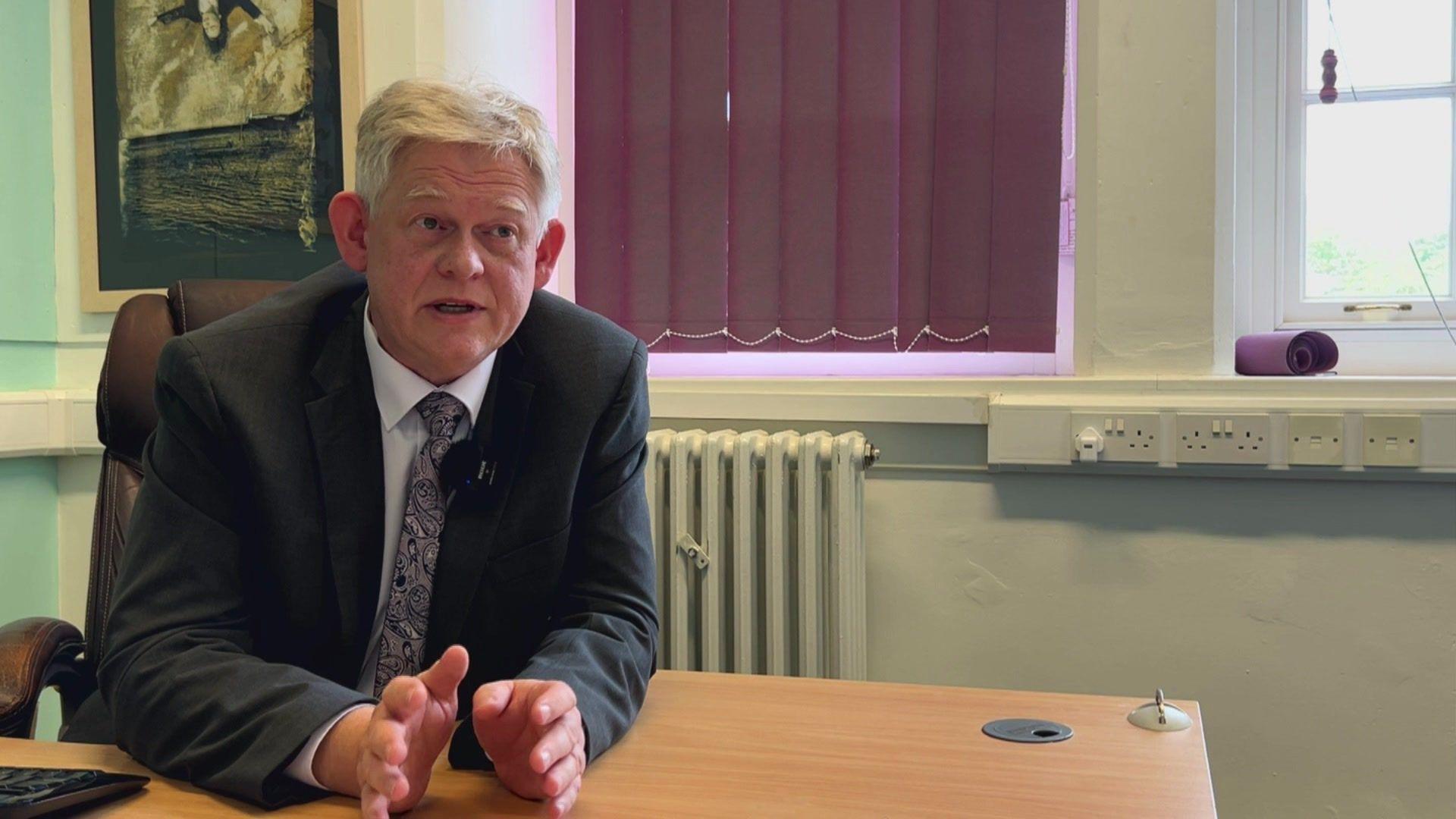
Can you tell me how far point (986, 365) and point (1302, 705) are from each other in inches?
33.9

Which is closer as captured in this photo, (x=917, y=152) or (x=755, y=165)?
(x=917, y=152)

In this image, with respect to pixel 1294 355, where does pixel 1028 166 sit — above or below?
above

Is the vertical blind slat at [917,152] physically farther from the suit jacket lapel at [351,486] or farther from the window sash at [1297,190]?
the suit jacket lapel at [351,486]

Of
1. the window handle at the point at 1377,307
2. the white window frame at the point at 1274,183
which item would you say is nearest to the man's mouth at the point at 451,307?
the white window frame at the point at 1274,183

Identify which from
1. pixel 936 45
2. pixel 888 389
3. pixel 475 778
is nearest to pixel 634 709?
pixel 475 778

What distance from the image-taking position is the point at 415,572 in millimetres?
1326

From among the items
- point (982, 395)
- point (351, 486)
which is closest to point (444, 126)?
point (351, 486)

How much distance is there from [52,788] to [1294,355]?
6.53ft

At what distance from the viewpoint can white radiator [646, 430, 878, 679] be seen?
221 centimetres

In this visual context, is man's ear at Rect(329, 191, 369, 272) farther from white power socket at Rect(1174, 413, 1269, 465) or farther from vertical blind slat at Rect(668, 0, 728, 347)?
white power socket at Rect(1174, 413, 1269, 465)

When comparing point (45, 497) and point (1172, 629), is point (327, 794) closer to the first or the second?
point (1172, 629)

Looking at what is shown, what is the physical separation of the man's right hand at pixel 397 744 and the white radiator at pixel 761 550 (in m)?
1.28

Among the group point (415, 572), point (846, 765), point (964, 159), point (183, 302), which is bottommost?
point (846, 765)

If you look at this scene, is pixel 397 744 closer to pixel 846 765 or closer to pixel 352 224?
pixel 846 765
